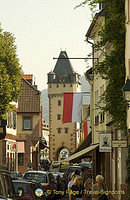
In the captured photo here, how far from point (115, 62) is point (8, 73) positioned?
19.9 m

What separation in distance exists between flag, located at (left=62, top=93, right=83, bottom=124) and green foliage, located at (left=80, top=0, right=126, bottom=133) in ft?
40.9

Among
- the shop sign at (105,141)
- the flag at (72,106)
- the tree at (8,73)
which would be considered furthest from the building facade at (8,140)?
the shop sign at (105,141)

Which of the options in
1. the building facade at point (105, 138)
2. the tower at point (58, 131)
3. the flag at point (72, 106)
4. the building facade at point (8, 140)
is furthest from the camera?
the tower at point (58, 131)

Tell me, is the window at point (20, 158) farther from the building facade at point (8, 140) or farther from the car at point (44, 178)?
the car at point (44, 178)

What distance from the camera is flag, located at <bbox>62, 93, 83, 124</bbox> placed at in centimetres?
3540

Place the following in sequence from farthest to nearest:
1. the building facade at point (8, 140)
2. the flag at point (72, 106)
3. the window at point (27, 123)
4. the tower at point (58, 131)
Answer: the tower at point (58, 131) → the window at point (27, 123) → the building facade at point (8, 140) → the flag at point (72, 106)

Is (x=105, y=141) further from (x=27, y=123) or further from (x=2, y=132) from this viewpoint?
(x=27, y=123)

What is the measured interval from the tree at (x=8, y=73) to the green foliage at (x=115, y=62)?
17279 millimetres

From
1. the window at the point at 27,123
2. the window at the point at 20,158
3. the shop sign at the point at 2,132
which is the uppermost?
the window at the point at 27,123

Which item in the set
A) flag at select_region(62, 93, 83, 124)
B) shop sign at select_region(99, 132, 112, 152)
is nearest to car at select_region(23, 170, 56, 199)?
flag at select_region(62, 93, 83, 124)

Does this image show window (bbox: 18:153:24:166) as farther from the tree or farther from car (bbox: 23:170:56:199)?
car (bbox: 23:170:56:199)

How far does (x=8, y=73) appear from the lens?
41.9m

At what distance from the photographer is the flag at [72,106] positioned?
35400mm

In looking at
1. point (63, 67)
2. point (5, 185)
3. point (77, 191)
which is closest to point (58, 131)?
point (63, 67)
